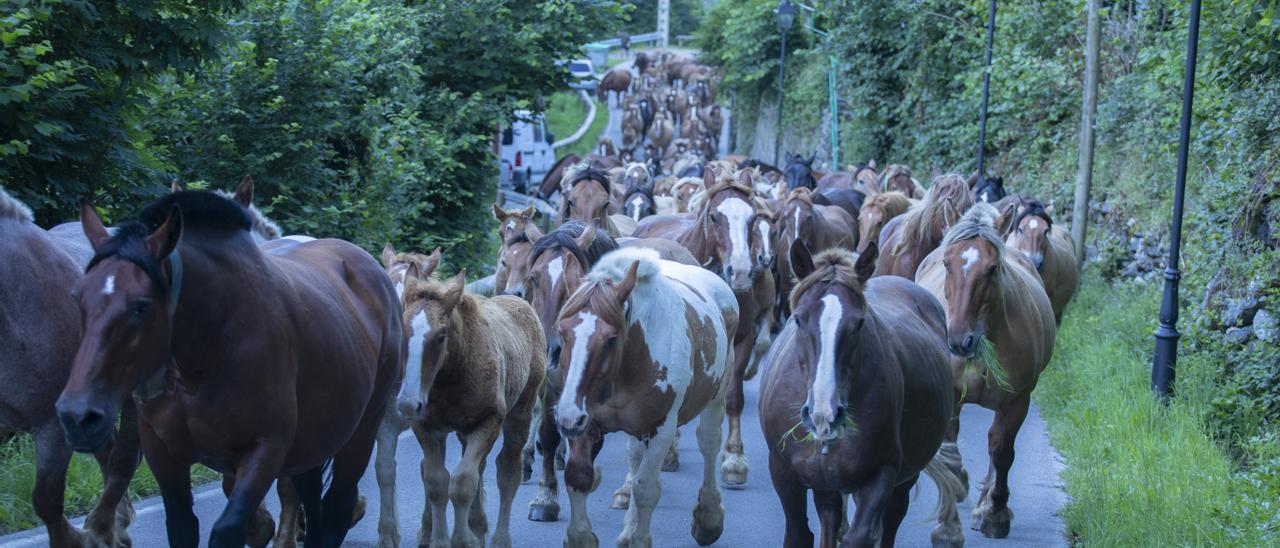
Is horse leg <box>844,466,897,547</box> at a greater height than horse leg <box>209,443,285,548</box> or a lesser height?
lesser

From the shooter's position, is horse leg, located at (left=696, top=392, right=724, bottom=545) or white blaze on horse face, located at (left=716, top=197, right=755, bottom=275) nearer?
horse leg, located at (left=696, top=392, right=724, bottom=545)

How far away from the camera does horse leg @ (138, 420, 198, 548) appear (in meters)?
5.12

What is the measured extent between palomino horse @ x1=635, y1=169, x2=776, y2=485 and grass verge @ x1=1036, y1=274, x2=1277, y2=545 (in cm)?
271

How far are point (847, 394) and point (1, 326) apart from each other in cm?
396

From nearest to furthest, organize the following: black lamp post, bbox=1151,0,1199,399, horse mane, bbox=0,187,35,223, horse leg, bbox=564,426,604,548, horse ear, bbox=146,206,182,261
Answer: horse ear, bbox=146,206,182,261 → horse mane, bbox=0,187,35,223 → horse leg, bbox=564,426,604,548 → black lamp post, bbox=1151,0,1199,399

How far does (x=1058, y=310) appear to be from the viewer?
1530 cm

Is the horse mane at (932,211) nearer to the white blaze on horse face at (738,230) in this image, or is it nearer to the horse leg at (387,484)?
the white blaze on horse face at (738,230)

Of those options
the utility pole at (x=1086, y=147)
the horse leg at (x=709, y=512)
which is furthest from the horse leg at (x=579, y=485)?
the utility pole at (x=1086, y=147)

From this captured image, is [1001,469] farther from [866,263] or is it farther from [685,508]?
[866,263]

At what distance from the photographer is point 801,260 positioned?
19.7 feet

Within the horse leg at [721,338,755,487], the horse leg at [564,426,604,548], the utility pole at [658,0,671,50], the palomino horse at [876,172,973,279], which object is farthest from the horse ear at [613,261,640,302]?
the utility pole at [658,0,671,50]

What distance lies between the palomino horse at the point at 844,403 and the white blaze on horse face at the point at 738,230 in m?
4.54

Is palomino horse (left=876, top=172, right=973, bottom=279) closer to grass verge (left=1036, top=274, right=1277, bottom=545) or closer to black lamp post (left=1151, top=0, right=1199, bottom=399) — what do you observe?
black lamp post (left=1151, top=0, right=1199, bottom=399)

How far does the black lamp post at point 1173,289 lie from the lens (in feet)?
38.3
